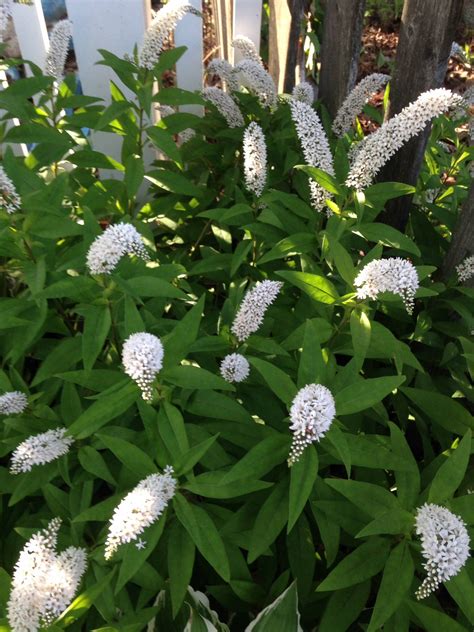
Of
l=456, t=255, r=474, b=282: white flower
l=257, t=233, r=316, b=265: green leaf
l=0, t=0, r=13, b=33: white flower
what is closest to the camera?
l=0, t=0, r=13, b=33: white flower

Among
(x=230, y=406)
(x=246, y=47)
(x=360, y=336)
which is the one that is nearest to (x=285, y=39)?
(x=246, y=47)

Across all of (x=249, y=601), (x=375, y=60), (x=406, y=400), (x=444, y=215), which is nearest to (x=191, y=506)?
(x=249, y=601)

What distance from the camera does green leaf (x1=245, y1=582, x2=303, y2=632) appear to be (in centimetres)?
188

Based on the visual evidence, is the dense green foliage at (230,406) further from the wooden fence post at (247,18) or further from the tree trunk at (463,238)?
the wooden fence post at (247,18)

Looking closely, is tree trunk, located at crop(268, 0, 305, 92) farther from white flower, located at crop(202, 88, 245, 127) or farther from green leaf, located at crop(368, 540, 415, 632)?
green leaf, located at crop(368, 540, 415, 632)

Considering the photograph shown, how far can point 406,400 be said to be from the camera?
2.62 meters

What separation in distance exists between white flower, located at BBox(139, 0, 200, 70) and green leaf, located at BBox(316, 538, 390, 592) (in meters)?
2.21

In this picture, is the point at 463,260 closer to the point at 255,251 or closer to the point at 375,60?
the point at 255,251

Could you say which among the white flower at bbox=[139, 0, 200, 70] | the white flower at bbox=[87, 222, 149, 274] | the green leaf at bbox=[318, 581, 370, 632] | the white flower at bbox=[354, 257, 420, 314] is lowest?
the green leaf at bbox=[318, 581, 370, 632]

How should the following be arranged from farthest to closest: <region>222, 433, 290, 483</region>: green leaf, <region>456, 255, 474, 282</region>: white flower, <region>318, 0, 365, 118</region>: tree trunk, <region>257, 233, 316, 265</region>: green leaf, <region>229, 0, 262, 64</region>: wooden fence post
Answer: <region>229, 0, 262, 64</region>: wooden fence post
<region>318, 0, 365, 118</region>: tree trunk
<region>456, 255, 474, 282</region>: white flower
<region>257, 233, 316, 265</region>: green leaf
<region>222, 433, 290, 483</region>: green leaf

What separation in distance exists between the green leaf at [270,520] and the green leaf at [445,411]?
0.60m

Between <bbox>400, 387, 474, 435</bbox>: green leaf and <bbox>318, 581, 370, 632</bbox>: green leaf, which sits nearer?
<bbox>318, 581, 370, 632</bbox>: green leaf

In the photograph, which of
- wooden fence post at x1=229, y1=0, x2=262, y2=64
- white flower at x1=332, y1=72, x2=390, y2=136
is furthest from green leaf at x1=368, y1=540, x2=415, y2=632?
wooden fence post at x1=229, y1=0, x2=262, y2=64

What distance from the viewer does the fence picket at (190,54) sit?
361 centimetres
